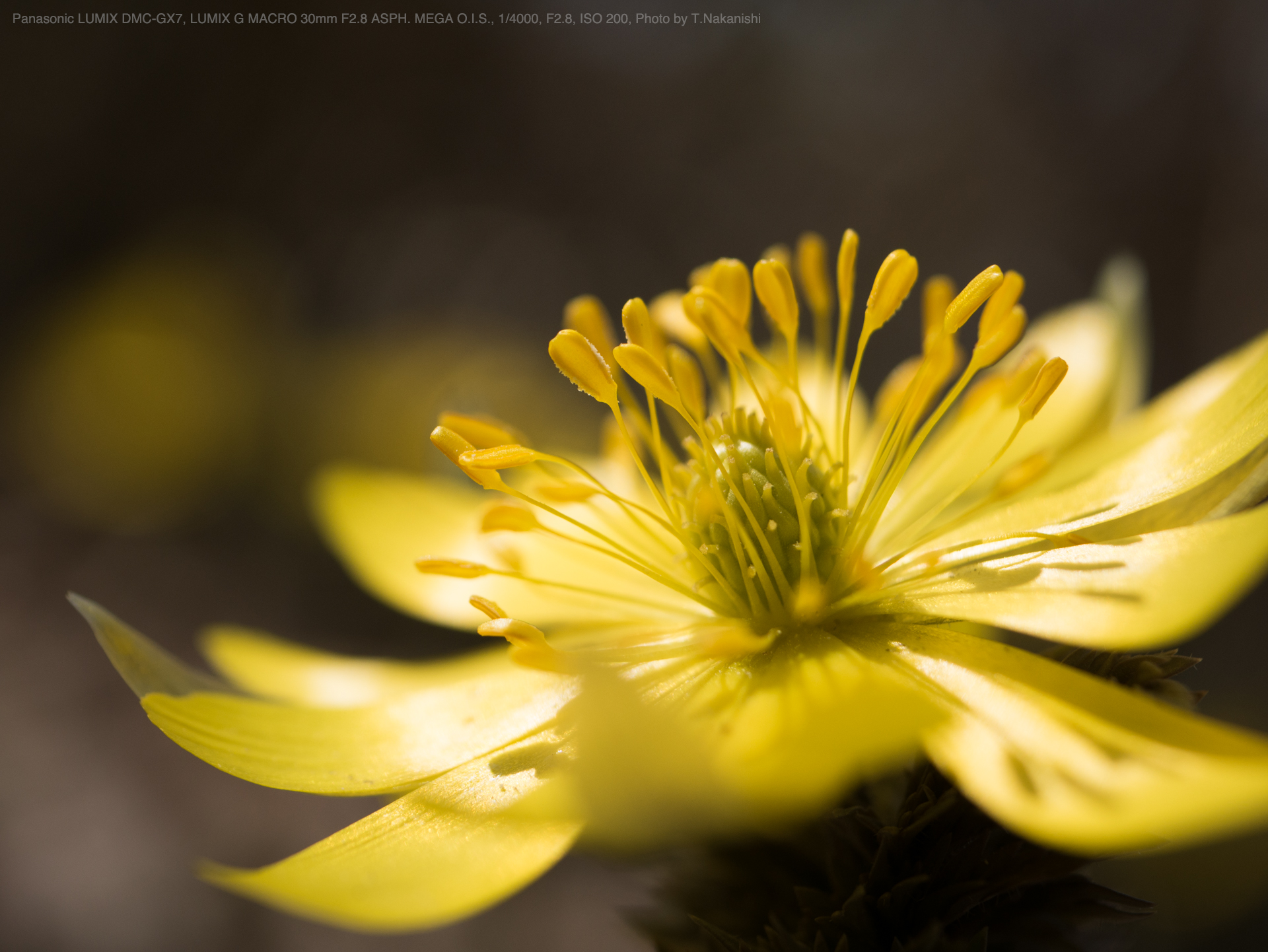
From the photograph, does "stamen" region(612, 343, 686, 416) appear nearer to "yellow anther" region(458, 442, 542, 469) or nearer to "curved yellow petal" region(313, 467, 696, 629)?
"yellow anther" region(458, 442, 542, 469)

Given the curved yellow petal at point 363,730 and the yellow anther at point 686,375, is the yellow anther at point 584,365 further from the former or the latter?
the curved yellow petal at point 363,730

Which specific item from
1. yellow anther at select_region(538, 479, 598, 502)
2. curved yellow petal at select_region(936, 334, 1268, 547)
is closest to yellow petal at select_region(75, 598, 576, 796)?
yellow anther at select_region(538, 479, 598, 502)

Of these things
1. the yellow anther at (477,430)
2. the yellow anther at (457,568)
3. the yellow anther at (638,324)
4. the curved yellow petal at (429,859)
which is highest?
the yellow anther at (638,324)

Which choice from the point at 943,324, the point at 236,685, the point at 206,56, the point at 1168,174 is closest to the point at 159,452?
the point at 206,56

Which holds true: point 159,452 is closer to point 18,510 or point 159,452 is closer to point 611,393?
point 18,510

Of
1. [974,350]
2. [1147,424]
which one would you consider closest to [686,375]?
[974,350]

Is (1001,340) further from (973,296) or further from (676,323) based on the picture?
(676,323)

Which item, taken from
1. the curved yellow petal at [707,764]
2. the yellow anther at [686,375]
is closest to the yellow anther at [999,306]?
the yellow anther at [686,375]
